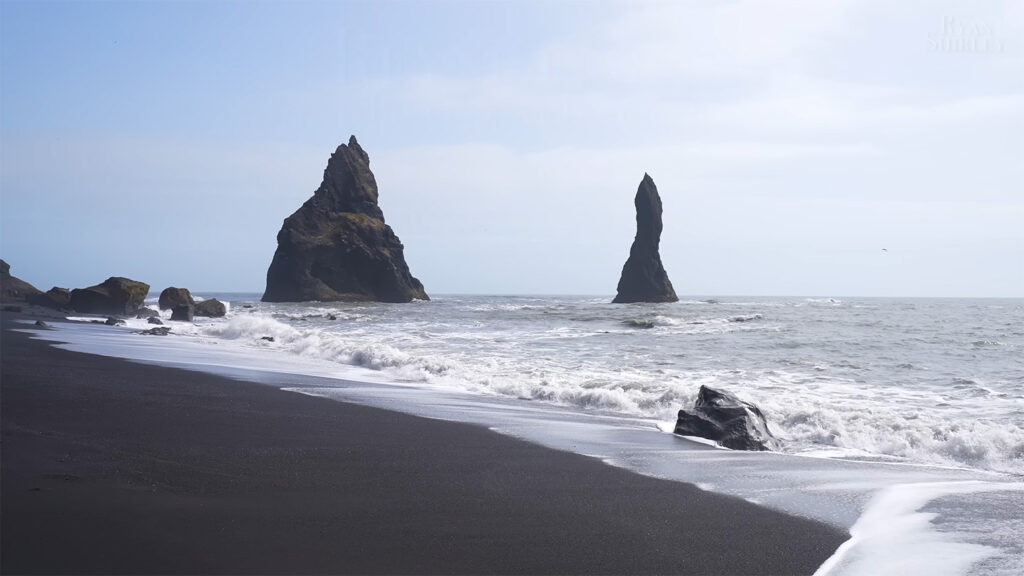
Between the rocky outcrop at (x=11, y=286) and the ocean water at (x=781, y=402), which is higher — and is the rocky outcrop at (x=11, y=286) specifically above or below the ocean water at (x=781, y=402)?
above

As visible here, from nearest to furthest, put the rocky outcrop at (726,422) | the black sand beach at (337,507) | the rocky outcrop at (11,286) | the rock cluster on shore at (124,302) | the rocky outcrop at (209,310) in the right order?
the black sand beach at (337,507)
the rocky outcrop at (726,422)
the rock cluster on shore at (124,302)
the rocky outcrop at (209,310)
the rocky outcrop at (11,286)

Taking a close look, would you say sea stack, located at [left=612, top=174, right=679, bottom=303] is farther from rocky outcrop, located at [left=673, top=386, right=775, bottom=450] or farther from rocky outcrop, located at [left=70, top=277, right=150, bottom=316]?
rocky outcrop, located at [left=673, top=386, right=775, bottom=450]

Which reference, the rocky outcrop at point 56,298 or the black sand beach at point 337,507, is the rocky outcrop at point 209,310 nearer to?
the rocky outcrop at point 56,298

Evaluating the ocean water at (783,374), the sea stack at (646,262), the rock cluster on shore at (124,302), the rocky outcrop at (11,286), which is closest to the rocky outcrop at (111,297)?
the rock cluster on shore at (124,302)

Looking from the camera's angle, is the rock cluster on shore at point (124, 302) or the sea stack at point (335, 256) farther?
the sea stack at point (335, 256)

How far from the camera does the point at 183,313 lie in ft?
116

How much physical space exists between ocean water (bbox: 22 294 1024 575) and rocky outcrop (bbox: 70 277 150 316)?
1294 centimetres

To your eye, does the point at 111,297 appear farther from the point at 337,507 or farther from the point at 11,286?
the point at 337,507

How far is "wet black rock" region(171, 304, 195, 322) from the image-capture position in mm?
35312

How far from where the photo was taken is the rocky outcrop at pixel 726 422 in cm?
872

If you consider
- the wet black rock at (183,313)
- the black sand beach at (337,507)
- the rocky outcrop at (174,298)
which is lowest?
the black sand beach at (337,507)

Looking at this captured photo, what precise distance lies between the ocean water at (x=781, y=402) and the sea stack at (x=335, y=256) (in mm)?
59762

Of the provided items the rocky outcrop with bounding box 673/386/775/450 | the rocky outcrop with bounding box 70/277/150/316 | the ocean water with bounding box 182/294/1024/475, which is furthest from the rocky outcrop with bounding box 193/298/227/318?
the rocky outcrop with bounding box 673/386/775/450

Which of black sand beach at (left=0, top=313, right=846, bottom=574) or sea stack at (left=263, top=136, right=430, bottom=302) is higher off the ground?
sea stack at (left=263, top=136, right=430, bottom=302)
